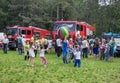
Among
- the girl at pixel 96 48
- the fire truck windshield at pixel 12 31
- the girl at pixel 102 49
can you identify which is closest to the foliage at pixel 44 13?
the fire truck windshield at pixel 12 31

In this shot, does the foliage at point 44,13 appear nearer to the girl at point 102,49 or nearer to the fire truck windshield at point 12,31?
the fire truck windshield at point 12,31

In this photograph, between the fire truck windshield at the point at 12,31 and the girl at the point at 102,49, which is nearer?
the girl at the point at 102,49

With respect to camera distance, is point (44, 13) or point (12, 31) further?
point (44, 13)

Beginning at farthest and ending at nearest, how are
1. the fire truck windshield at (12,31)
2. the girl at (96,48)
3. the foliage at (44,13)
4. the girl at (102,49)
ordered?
the foliage at (44,13) < the fire truck windshield at (12,31) < the girl at (96,48) < the girl at (102,49)

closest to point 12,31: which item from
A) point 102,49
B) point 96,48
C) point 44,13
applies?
point 96,48

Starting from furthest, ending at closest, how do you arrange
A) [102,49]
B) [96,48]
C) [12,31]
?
[12,31], [96,48], [102,49]

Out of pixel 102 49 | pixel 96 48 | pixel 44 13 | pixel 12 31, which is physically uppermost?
pixel 44 13

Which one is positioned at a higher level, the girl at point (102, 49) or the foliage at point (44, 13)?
the foliage at point (44, 13)

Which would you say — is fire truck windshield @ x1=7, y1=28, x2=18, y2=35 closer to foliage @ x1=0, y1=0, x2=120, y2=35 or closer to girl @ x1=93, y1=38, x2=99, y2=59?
girl @ x1=93, y1=38, x2=99, y2=59

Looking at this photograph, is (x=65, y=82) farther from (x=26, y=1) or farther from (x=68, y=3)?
(x=68, y=3)

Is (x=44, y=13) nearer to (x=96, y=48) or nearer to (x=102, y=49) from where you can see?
(x=96, y=48)

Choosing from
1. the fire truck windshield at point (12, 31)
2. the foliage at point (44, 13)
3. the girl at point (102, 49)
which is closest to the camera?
the girl at point (102, 49)

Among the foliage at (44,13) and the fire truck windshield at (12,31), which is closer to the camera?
the fire truck windshield at (12,31)

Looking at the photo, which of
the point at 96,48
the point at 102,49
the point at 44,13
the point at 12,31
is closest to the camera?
the point at 102,49
